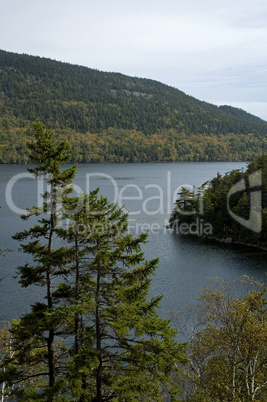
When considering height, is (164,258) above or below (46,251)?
below

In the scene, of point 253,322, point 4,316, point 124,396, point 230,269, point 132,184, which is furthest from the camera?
point 132,184

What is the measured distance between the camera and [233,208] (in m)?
74.2

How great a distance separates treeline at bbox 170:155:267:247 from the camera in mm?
69750

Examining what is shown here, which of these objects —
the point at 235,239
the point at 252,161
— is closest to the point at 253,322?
the point at 235,239

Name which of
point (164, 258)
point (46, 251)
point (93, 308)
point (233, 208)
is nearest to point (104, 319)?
point (93, 308)

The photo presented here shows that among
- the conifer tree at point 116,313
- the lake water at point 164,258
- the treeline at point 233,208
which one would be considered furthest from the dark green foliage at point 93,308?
the treeline at point 233,208

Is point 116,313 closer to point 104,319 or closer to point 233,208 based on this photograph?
point 104,319

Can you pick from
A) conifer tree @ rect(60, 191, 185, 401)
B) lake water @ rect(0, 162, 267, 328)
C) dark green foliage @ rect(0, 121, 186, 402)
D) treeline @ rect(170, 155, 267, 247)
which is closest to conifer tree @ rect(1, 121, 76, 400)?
dark green foliage @ rect(0, 121, 186, 402)

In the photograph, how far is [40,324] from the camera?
641 inches

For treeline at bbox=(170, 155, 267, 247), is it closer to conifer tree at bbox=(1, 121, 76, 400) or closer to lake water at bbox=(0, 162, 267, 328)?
lake water at bbox=(0, 162, 267, 328)

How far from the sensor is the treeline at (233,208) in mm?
69750

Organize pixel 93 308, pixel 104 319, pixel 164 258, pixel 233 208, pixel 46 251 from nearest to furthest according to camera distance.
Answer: pixel 93 308 → pixel 104 319 → pixel 46 251 → pixel 164 258 → pixel 233 208

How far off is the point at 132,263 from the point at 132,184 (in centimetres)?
13207

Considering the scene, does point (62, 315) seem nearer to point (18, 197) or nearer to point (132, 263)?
point (132, 263)
